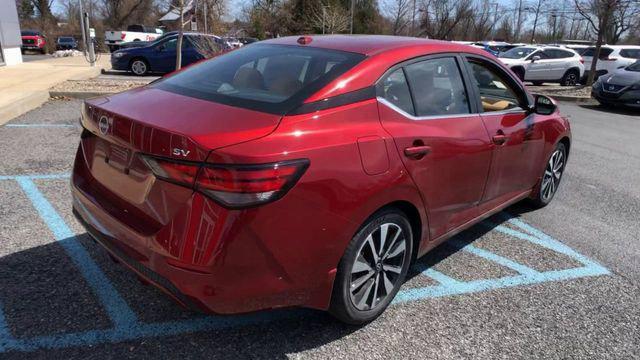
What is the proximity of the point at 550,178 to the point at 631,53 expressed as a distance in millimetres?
18685

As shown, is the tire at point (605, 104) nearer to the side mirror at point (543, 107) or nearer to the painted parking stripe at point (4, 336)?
the side mirror at point (543, 107)

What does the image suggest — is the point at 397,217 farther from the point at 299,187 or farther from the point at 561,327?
the point at 561,327

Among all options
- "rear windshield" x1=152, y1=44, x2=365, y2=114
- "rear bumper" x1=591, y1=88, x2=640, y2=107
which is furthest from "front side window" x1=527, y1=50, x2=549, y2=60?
"rear windshield" x1=152, y1=44, x2=365, y2=114

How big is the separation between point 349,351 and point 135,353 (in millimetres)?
1125

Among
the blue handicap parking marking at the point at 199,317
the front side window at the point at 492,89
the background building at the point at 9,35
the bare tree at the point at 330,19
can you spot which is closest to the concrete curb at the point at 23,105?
the blue handicap parking marking at the point at 199,317

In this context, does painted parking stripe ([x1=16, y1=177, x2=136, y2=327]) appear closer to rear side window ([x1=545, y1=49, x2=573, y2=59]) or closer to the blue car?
the blue car

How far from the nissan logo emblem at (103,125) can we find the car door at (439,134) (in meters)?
1.46

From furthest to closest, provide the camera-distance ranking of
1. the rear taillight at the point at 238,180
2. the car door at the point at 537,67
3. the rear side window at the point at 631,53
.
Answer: the rear side window at the point at 631,53 < the car door at the point at 537,67 < the rear taillight at the point at 238,180

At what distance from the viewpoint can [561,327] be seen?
3055mm

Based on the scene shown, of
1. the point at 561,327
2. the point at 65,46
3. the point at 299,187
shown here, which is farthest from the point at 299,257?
the point at 65,46

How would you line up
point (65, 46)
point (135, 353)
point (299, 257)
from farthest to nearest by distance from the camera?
point (65, 46) → point (135, 353) → point (299, 257)

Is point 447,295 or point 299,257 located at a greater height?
point 299,257

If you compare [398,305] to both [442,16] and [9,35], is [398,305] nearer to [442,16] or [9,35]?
[9,35]

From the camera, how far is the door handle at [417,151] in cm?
281
